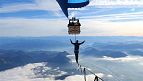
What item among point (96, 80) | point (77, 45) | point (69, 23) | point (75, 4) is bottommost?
point (96, 80)

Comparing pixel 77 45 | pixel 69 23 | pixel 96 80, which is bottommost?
pixel 96 80

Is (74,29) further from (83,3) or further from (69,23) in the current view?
(83,3)

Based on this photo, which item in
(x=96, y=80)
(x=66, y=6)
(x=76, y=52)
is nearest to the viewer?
(x=96, y=80)

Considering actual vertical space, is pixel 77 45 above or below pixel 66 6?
below

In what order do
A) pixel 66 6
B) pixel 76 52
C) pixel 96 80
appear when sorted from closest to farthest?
pixel 96 80
pixel 66 6
pixel 76 52

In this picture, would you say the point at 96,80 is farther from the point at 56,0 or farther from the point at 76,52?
the point at 56,0

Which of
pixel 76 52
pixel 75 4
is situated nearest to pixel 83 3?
pixel 75 4

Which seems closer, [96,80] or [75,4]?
[96,80]

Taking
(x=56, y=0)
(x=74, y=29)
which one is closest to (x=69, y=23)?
(x=74, y=29)

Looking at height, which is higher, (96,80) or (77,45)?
(77,45)
